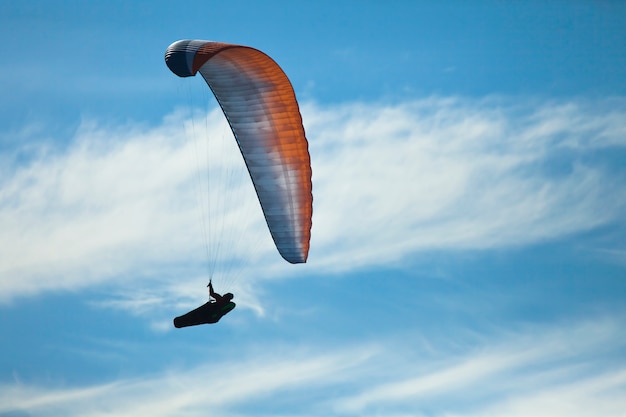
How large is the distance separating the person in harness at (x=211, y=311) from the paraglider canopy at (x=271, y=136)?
4.41 m

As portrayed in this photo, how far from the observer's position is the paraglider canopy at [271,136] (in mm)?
72938

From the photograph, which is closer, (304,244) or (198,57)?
(198,57)

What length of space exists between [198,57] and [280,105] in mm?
5707

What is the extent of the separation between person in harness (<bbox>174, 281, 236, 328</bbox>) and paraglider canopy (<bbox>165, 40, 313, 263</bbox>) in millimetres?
4408

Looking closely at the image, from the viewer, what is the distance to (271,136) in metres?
73.9

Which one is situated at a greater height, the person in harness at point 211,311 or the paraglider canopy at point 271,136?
the paraglider canopy at point 271,136

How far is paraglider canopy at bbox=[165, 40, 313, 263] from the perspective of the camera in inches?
2872

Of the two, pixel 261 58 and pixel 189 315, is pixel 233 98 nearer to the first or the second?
pixel 261 58

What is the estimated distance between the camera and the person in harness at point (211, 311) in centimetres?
7231

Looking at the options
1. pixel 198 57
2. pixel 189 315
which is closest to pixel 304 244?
pixel 189 315

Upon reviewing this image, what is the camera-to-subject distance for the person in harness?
72.3m

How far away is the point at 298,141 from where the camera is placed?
7400 cm

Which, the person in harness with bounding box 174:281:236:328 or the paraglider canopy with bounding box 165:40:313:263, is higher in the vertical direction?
the paraglider canopy with bounding box 165:40:313:263

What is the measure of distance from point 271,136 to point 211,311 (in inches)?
330
